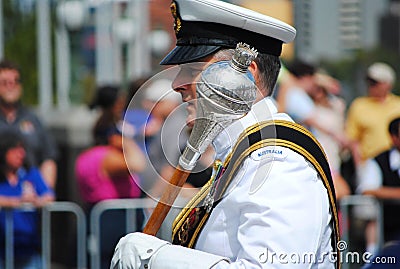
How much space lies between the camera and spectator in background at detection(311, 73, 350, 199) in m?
7.05

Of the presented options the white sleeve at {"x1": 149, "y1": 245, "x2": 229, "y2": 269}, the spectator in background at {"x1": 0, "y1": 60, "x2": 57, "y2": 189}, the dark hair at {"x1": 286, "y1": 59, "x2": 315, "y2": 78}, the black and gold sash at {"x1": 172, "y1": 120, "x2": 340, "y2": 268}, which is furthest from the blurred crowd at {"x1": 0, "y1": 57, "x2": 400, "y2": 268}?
the white sleeve at {"x1": 149, "y1": 245, "x2": 229, "y2": 269}

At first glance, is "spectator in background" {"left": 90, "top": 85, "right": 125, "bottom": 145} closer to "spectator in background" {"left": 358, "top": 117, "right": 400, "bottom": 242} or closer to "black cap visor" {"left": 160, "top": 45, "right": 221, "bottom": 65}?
"spectator in background" {"left": 358, "top": 117, "right": 400, "bottom": 242}

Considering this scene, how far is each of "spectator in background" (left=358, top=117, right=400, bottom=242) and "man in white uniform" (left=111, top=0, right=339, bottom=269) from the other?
3532mm

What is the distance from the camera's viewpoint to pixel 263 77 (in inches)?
102

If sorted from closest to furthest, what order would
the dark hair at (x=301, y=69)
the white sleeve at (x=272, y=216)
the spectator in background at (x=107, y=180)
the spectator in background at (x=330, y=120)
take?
the white sleeve at (x=272, y=216)
the spectator in background at (x=107, y=180)
the spectator in background at (x=330, y=120)
the dark hair at (x=301, y=69)

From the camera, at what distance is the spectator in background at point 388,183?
6156mm

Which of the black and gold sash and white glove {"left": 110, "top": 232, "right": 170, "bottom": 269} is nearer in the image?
white glove {"left": 110, "top": 232, "right": 170, "bottom": 269}

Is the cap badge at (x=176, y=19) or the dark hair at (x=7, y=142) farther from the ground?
the cap badge at (x=176, y=19)

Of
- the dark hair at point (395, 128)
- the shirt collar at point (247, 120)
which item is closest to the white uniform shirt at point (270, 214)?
the shirt collar at point (247, 120)

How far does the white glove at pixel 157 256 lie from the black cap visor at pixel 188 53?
462 mm

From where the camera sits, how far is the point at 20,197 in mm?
6176

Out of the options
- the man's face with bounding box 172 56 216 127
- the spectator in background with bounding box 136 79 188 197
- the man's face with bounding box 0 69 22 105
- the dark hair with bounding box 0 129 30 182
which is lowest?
the dark hair with bounding box 0 129 30 182

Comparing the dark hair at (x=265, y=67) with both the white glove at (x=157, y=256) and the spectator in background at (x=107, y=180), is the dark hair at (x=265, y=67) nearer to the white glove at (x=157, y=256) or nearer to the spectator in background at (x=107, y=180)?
the white glove at (x=157, y=256)

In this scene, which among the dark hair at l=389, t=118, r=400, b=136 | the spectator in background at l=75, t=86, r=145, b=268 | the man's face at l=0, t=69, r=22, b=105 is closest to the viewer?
the dark hair at l=389, t=118, r=400, b=136
